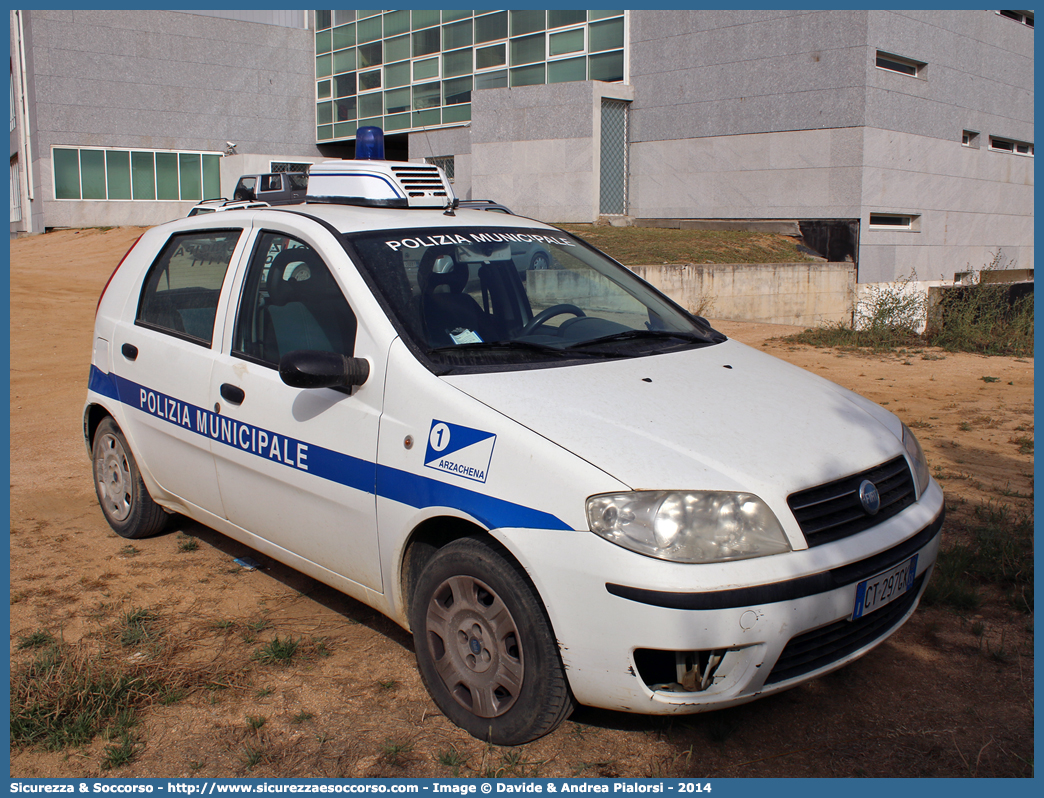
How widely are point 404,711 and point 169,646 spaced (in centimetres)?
113

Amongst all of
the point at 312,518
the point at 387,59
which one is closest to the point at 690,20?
the point at 387,59

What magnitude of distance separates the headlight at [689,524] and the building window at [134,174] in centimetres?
3149

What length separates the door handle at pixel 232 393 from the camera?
12.5ft

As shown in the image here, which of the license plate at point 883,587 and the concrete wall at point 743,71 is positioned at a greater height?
the concrete wall at point 743,71

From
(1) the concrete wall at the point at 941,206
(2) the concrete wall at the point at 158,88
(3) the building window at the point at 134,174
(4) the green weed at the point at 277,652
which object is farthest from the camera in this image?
(3) the building window at the point at 134,174

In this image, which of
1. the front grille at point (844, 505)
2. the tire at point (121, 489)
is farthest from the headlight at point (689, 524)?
the tire at point (121, 489)

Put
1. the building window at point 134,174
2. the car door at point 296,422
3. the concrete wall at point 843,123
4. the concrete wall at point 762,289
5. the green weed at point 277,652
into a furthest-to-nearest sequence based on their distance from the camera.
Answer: the building window at point 134,174 → the concrete wall at point 843,123 → the concrete wall at point 762,289 → the green weed at point 277,652 → the car door at point 296,422

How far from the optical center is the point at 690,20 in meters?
23.7

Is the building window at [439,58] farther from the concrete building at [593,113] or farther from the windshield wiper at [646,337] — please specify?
the windshield wiper at [646,337]

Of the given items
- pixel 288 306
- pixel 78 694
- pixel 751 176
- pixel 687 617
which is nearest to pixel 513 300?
pixel 288 306

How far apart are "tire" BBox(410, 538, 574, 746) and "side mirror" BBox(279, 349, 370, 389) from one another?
0.73 m

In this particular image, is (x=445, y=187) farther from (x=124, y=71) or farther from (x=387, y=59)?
(x=124, y=71)

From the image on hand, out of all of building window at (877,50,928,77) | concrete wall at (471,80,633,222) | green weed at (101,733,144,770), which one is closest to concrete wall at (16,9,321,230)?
concrete wall at (471,80,633,222)

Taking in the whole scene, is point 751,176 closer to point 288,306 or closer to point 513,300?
point 513,300
